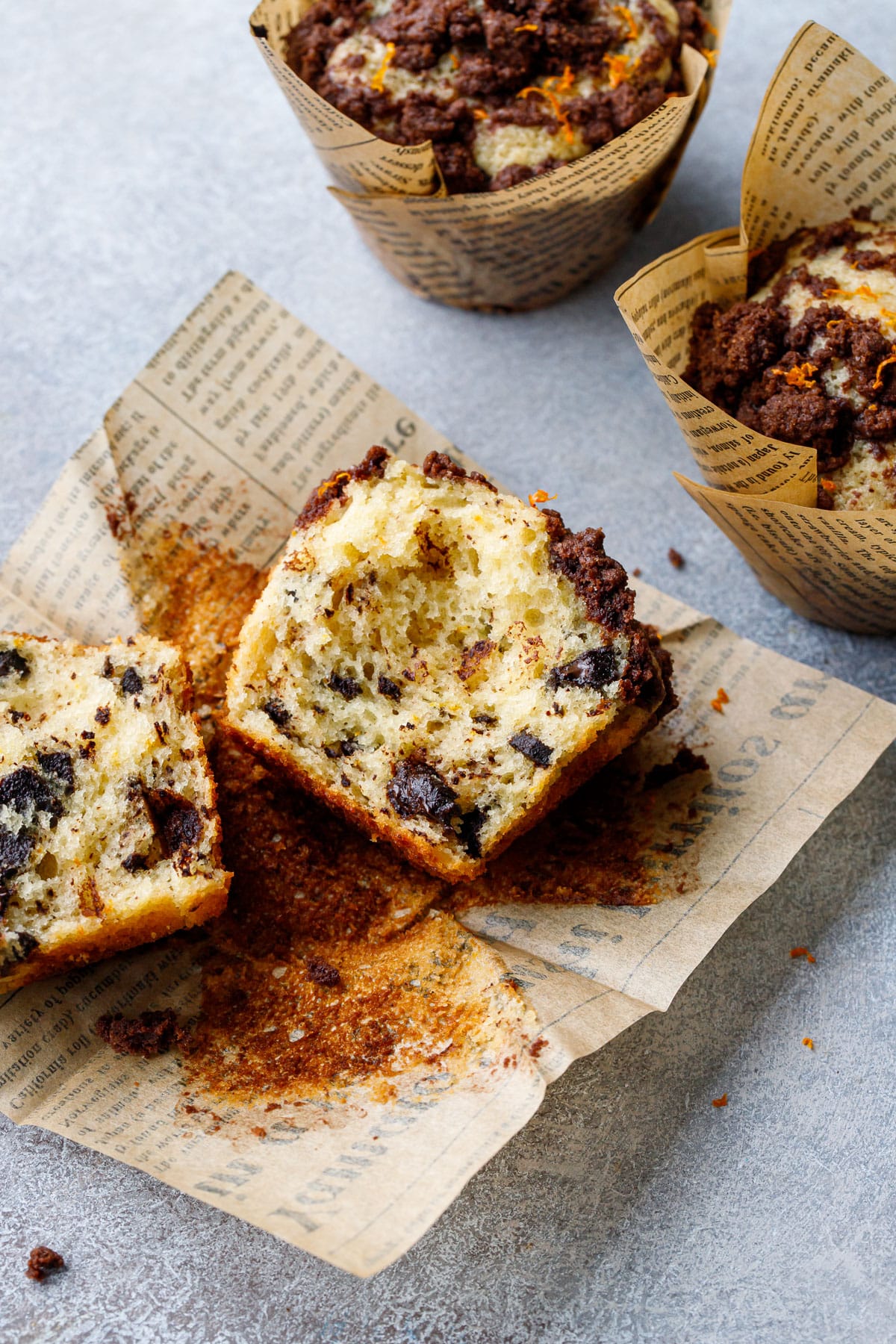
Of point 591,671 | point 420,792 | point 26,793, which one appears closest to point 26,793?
point 26,793

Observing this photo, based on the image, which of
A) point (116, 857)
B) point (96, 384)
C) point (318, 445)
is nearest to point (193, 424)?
point (318, 445)

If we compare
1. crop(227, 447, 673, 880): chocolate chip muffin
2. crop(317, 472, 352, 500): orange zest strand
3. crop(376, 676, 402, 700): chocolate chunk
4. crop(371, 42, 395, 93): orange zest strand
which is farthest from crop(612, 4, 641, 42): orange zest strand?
crop(376, 676, 402, 700): chocolate chunk

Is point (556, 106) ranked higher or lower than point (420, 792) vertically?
higher

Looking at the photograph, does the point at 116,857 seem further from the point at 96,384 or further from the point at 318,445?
the point at 96,384

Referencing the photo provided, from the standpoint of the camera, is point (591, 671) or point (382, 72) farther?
point (382, 72)

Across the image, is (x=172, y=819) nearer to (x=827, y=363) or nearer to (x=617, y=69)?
(x=827, y=363)

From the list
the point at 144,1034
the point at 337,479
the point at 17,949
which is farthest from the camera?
the point at 337,479

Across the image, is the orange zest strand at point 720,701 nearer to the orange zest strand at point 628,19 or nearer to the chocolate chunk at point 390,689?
the chocolate chunk at point 390,689

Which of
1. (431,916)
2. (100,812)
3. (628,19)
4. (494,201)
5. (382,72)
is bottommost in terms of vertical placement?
(431,916)
